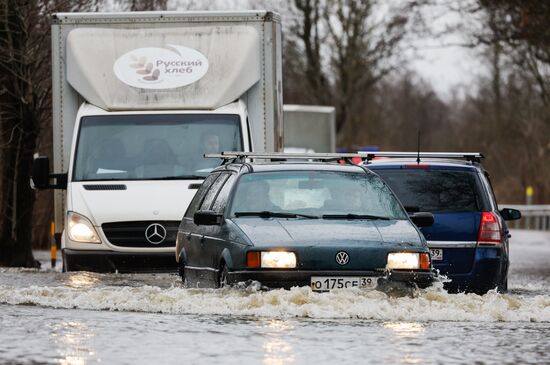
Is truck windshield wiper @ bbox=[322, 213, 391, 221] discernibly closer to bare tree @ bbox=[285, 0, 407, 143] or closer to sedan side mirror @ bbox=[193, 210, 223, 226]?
sedan side mirror @ bbox=[193, 210, 223, 226]

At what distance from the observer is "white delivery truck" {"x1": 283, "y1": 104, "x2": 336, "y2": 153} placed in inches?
1606

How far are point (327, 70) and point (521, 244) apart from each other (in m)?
25.7

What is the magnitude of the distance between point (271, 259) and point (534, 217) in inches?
1594

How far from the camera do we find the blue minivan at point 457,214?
15.5 m

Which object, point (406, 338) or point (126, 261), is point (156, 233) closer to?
point (126, 261)

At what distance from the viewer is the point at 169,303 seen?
1317 cm

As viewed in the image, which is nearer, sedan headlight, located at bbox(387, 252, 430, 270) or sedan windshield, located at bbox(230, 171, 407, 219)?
sedan headlight, located at bbox(387, 252, 430, 270)

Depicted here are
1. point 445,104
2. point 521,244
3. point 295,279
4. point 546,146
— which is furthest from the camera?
point 445,104

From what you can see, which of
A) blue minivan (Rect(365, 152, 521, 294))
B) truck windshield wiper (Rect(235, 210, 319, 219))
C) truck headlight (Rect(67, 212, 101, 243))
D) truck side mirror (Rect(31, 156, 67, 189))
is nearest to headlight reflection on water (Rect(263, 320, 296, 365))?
truck windshield wiper (Rect(235, 210, 319, 219))

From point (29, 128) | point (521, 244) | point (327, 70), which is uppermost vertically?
point (327, 70)

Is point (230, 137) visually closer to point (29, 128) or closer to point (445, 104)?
point (29, 128)

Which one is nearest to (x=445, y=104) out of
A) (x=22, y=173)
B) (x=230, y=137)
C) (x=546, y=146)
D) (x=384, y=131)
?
(x=384, y=131)

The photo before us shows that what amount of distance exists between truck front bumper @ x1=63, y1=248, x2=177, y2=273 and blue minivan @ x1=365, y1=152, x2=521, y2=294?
3.00m

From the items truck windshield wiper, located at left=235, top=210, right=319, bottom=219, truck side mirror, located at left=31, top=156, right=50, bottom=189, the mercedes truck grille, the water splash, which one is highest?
truck side mirror, located at left=31, top=156, right=50, bottom=189
